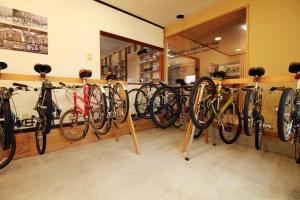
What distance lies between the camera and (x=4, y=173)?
1826mm

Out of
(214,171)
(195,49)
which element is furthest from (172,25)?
(214,171)

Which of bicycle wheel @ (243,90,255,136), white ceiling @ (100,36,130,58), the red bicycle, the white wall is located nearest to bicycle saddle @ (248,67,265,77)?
bicycle wheel @ (243,90,255,136)

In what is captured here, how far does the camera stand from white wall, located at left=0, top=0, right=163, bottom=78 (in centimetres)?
246

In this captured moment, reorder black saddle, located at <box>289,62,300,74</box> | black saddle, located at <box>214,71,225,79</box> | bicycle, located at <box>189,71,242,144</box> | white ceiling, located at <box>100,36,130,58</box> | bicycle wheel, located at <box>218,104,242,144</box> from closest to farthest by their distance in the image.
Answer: black saddle, located at <box>289,62,300,74</box>, bicycle, located at <box>189,71,242,144</box>, black saddle, located at <box>214,71,225,79</box>, bicycle wheel, located at <box>218,104,242,144</box>, white ceiling, located at <box>100,36,130,58</box>

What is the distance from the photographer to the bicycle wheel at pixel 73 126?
258cm

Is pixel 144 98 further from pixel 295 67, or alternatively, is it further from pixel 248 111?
pixel 295 67

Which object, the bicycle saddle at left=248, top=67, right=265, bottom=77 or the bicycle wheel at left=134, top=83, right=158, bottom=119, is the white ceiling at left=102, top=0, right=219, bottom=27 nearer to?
the bicycle wheel at left=134, top=83, right=158, bottom=119

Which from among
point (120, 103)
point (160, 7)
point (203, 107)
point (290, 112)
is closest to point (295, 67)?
point (290, 112)

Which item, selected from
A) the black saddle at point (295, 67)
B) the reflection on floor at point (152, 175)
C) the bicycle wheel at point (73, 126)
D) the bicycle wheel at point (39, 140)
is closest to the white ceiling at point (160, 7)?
the black saddle at point (295, 67)

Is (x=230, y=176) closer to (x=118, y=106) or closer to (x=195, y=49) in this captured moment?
(x=118, y=106)

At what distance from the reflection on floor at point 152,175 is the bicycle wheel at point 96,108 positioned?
1.51 ft

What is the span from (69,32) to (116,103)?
1615 mm

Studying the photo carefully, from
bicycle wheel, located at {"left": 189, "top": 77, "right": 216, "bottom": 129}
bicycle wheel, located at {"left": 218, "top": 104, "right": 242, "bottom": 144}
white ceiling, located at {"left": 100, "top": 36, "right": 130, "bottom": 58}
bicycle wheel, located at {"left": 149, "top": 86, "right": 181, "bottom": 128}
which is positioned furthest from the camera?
white ceiling, located at {"left": 100, "top": 36, "right": 130, "bottom": 58}

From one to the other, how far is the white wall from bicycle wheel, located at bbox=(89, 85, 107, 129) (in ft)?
2.66
